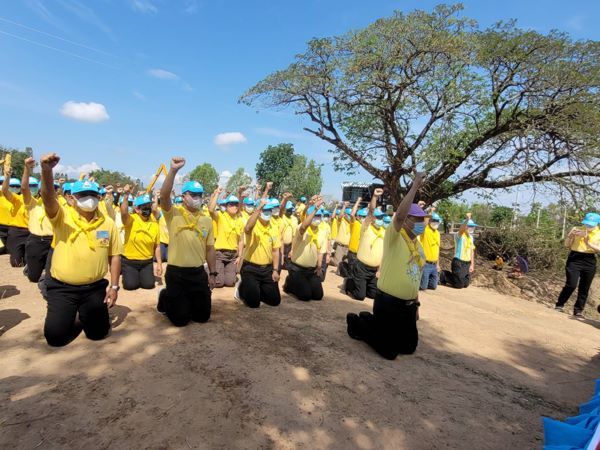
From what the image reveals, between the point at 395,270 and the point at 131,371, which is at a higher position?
the point at 395,270

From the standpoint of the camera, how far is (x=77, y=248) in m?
3.96

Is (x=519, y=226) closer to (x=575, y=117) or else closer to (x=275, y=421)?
(x=575, y=117)

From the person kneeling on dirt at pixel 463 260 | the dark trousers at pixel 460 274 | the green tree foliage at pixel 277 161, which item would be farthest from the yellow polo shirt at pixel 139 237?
the green tree foliage at pixel 277 161

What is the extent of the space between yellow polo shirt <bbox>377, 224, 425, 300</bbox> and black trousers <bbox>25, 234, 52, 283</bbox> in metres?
6.07

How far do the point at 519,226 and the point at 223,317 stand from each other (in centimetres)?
1262

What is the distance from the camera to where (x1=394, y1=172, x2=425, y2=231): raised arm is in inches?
144

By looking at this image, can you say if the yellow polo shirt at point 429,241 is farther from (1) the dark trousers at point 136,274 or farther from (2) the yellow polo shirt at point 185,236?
(1) the dark trousers at point 136,274

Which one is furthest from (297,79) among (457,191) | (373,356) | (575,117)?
(373,356)

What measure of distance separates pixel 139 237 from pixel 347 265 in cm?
500

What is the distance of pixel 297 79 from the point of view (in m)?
14.6

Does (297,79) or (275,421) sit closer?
(275,421)

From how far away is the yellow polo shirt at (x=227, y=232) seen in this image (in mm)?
7844

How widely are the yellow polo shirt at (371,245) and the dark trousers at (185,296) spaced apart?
3520 millimetres

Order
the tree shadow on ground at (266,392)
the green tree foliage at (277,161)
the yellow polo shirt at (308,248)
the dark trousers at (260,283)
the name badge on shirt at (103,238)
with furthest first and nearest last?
1. the green tree foliage at (277,161)
2. the yellow polo shirt at (308,248)
3. the dark trousers at (260,283)
4. the name badge on shirt at (103,238)
5. the tree shadow on ground at (266,392)
